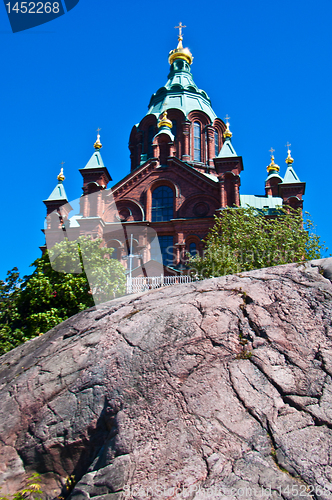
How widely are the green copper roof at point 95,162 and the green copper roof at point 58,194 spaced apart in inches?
132

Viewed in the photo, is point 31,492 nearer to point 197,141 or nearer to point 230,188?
point 230,188

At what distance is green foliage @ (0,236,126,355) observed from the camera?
1612 centimetres

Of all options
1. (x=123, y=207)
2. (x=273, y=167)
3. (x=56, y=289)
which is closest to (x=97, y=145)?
(x=123, y=207)

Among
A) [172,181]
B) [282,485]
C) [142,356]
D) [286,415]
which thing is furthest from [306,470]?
[172,181]

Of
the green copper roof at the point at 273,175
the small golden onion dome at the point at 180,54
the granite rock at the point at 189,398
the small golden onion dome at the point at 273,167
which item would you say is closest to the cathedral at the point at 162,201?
the green copper roof at the point at 273,175

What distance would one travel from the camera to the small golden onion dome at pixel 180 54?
144 ft

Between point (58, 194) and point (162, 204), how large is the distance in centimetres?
844

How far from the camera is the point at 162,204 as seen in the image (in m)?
28.5

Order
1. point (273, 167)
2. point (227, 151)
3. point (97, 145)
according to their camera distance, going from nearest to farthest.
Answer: point (227, 151)
point (97, 145)
point (273, 167)

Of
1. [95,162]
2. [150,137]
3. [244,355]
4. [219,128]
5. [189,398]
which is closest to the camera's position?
[189,398]

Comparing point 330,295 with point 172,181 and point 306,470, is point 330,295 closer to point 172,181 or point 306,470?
point 306,470

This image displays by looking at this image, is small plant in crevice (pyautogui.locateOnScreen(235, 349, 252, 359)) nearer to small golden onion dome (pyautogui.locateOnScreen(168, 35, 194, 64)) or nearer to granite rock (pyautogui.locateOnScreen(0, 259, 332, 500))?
granite rock (pyautogui.locateOnScreen(0, 259, 332, 500))

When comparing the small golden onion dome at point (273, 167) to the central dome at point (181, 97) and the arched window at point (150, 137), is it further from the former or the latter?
the arched window at point (150, 137)

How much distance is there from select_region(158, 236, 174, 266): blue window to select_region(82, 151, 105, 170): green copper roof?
7.07 metres
